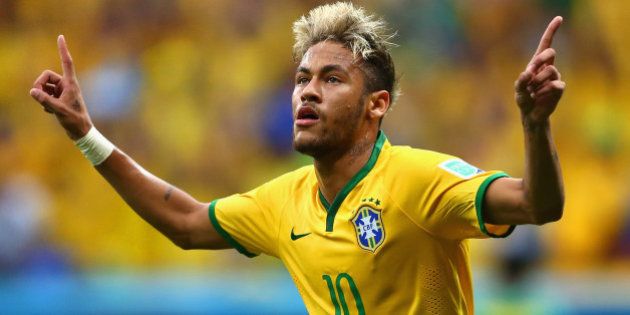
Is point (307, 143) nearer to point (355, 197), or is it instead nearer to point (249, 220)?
point (355, 197)

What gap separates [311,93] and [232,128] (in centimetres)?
559

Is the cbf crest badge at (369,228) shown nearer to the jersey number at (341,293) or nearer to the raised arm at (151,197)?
the jersey number at (341,293)

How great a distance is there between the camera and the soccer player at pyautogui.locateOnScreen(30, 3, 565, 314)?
11.2 feet

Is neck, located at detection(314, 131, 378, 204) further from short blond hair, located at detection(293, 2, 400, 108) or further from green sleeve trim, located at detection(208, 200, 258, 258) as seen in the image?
green sleeve trim, located at detection(208, 200, 258, 258)

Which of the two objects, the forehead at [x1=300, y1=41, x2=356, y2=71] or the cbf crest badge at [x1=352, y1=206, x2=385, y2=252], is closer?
the cbf crest badge at [x1=352, y1=206, x2=385, y2=252]

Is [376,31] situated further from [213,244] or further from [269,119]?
[269,119]

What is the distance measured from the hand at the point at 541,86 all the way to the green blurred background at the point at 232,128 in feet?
15.8

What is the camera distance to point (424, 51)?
31.7ft

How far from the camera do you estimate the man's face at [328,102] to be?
398cm

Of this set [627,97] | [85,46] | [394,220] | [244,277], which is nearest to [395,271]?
[394,220]

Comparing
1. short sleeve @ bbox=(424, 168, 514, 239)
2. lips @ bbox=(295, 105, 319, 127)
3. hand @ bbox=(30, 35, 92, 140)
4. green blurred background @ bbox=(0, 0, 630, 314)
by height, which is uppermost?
green blurred background @ bbox=(0, 0, 630, 314)

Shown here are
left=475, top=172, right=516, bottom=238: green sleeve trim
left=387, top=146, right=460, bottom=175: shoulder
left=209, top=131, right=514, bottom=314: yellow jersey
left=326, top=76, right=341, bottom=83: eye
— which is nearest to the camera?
left=475, top=172, right=516, bottom=238: green sleeve trim

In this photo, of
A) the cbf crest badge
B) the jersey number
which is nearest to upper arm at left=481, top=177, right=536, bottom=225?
the cbf crest badge

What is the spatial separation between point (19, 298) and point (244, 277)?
1864 millimetres
